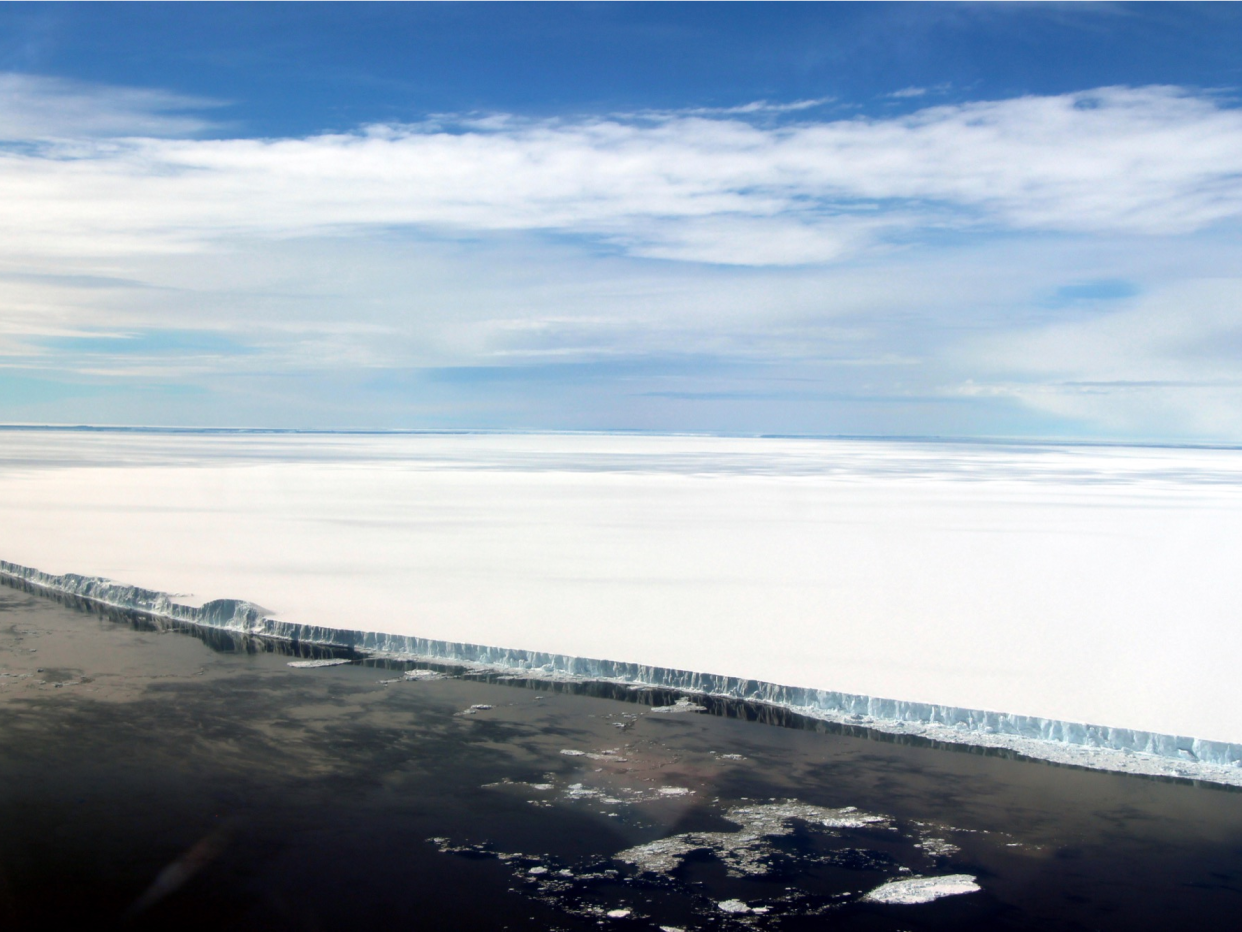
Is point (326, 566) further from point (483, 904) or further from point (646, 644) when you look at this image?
point (483, 904)

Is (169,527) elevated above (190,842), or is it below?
above

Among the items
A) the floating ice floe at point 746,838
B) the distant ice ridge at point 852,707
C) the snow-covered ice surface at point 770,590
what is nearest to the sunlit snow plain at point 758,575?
the snow-covered ice surface at point 770,590

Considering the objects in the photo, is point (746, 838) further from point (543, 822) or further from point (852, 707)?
point (852, 707)

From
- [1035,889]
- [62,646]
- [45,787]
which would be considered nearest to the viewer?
[1035,889]

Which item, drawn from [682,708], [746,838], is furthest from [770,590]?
[746,838]

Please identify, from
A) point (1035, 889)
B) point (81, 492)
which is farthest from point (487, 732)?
point (81, 492)

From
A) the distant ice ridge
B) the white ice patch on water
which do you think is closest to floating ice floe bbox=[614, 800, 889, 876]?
the white ice patch on water

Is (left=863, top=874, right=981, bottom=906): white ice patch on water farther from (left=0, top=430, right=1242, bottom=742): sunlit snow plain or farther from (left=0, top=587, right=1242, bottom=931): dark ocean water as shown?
(left=0, top=430, right=1242, bottom=742): sunlit snow plain
